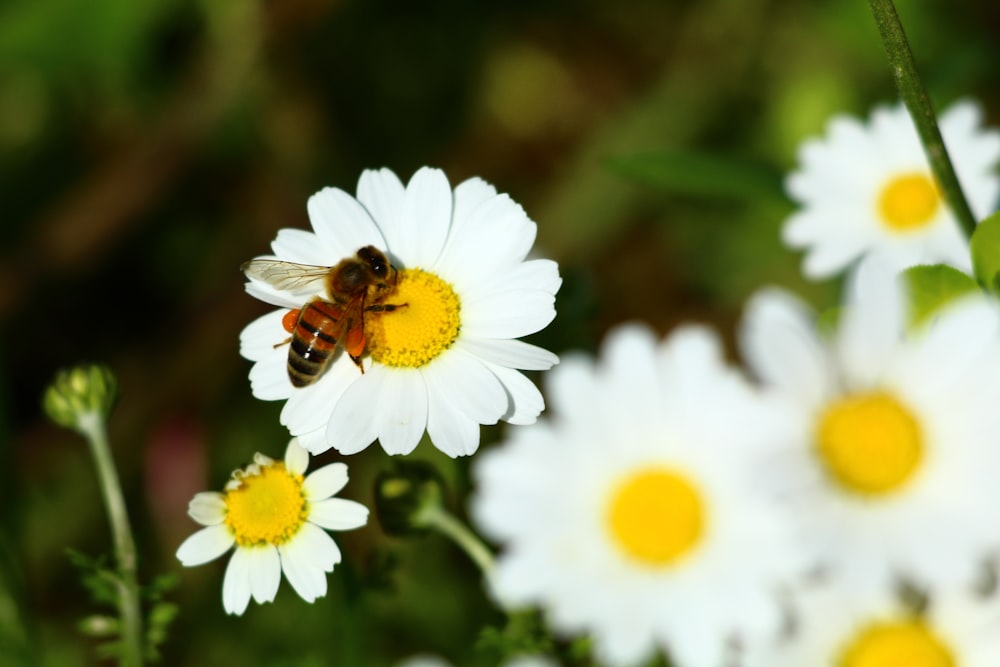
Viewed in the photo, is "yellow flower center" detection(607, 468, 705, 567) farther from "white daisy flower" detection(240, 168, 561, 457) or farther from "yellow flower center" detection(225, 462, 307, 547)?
"yellow flower center" detection(225, 462, 307, 547)

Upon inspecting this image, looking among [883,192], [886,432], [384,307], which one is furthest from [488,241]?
[883,192]

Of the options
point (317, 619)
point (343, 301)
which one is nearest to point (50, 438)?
point (317, 619)

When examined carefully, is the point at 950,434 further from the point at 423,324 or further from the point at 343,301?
the point at 343,301

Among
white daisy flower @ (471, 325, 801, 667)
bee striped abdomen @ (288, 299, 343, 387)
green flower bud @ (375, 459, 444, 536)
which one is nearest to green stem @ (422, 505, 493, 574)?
green flower bud @ (375, 459, 444, 536)

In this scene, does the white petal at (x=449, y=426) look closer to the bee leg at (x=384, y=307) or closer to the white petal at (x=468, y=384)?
the white petal at (x=468, y=384)

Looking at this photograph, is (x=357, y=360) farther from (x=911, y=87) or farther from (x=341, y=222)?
(x=911, y=87)
